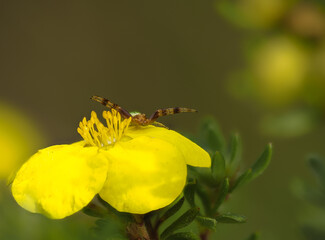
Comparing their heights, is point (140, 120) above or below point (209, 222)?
above

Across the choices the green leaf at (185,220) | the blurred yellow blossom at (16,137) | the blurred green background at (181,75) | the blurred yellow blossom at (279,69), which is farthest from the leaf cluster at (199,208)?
the blurred yellow blossom at (16,137)

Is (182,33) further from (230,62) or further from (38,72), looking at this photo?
(38,72)

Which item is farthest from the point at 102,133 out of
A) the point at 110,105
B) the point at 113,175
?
the point at 113,175

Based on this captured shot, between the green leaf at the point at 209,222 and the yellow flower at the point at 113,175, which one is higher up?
the yellow flower at the point at 113,175

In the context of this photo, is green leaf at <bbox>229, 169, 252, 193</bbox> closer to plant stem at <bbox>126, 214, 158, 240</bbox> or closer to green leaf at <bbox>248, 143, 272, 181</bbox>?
green leaf at <bbox>248, 143, 272, 181</bbox>

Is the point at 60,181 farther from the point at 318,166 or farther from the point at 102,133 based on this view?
the point at 318,166

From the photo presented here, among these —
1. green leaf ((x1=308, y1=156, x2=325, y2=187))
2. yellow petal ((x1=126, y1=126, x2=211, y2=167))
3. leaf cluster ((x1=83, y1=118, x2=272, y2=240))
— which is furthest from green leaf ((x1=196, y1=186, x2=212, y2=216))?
green leaf ((x1=308, y1=156, x2=325, y2=187))

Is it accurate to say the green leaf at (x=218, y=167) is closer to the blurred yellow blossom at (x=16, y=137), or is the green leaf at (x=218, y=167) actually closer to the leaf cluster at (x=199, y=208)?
the leaf cluster at (x=199, y=208)
